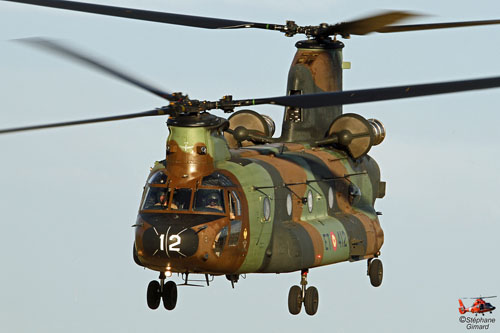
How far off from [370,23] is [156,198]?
8839mm

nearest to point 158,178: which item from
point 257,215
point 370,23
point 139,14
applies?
point 257,215

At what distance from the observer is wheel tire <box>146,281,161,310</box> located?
1406 inches

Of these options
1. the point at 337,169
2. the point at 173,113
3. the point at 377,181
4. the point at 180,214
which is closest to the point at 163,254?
the point at 180,214

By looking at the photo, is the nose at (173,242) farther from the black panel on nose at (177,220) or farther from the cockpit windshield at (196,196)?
the cockpit windshield at (196,196)

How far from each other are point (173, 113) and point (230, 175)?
214cm

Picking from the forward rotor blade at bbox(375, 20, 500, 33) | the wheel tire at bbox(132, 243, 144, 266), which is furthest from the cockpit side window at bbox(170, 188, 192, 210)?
the forward rotor blade at bbox(375, 20, 500, 33)

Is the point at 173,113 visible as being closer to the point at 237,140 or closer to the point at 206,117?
the point at 206,117

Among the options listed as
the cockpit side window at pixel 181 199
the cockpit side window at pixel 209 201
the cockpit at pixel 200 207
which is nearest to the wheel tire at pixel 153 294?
the cockpit at pixel 200 207

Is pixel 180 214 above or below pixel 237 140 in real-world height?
below

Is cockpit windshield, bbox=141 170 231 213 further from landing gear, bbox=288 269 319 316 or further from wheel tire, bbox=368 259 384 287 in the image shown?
wheel tire, bbox=368 259 384 287

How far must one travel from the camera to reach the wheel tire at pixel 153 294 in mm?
35719

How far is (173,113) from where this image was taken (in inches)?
1364

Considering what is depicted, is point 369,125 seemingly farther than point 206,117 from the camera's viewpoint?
Yes

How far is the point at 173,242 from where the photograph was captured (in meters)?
33.3
